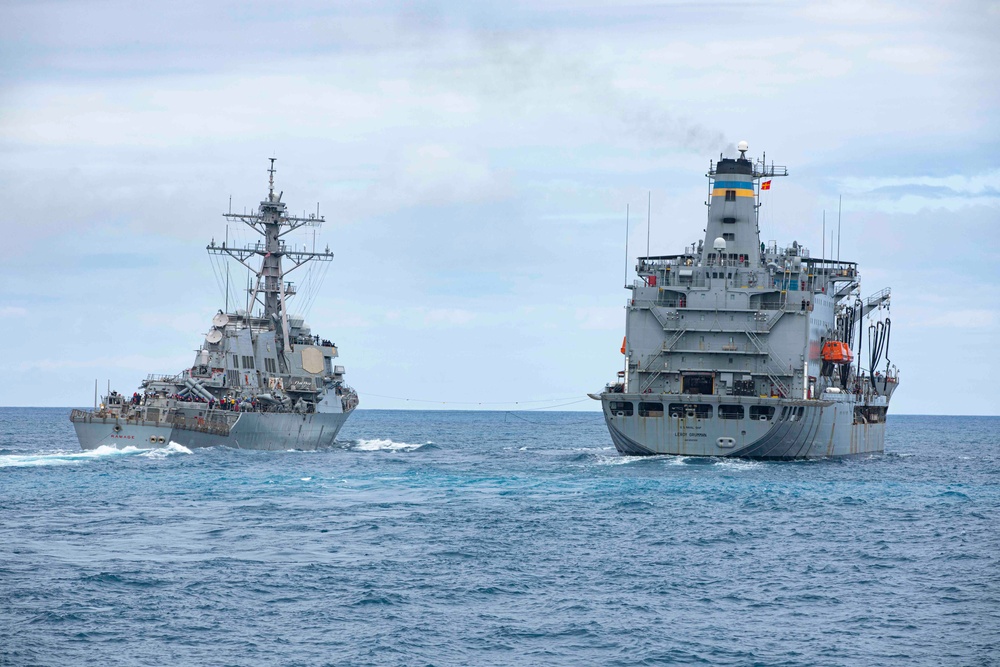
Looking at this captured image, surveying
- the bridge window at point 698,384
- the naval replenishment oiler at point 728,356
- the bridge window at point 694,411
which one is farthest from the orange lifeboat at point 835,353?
the bridge window at point 694,411

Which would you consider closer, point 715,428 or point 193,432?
point 715,428

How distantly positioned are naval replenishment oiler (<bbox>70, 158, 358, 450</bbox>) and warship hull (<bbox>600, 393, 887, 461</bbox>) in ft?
72.5

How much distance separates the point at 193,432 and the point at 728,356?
29.5 meters

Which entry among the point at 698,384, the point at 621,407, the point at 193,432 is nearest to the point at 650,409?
the point at 621,407

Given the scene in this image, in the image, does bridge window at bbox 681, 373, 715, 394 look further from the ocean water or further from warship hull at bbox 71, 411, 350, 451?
warship hull at bbox 71, 411, 350, 451

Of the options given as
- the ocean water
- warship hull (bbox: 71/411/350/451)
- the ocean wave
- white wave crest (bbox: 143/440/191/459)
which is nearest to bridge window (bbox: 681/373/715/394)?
the ocean water

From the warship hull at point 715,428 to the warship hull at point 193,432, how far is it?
69.7 feet

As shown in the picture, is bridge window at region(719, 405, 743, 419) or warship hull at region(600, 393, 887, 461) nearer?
warship hull at region(600, 393, 887, 461)

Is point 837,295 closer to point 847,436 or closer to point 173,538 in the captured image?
point 847,436

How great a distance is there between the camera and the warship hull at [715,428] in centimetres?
6419

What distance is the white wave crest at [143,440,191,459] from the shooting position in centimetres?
6850

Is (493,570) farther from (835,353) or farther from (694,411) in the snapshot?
(835,353)

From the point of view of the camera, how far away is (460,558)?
35.2 m

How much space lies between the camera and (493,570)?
3344cm
